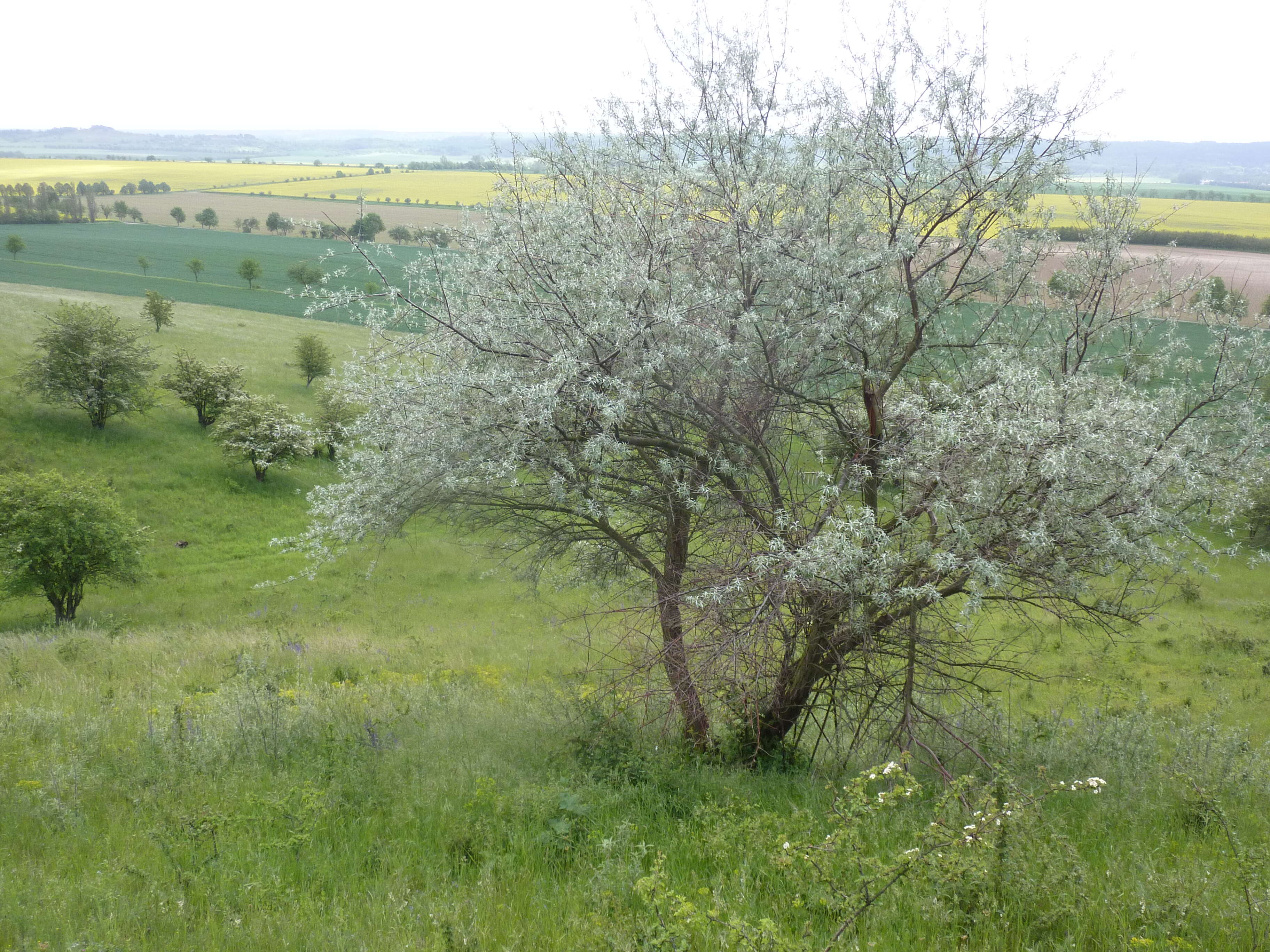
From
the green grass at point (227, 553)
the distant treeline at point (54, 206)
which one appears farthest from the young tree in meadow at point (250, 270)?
the distant treeline at point (54, 206)

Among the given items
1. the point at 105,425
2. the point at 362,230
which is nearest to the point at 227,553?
the point at 105,425

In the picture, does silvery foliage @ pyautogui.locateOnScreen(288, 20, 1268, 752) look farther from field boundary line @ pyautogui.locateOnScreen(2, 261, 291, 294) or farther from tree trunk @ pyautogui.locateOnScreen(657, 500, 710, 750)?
field boundary line @ pyautogui.locateOnScreen(2, 261, 291, 294)

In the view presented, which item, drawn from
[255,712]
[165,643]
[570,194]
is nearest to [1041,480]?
[570,194]

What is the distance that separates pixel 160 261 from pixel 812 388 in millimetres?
80222

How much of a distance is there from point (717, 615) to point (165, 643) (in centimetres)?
1328

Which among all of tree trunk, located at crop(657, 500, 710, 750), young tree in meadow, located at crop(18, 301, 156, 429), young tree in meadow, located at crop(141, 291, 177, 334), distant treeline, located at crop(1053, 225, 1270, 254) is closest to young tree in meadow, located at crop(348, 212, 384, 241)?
tree trunk, located at crop(657, 500, 710, 750)

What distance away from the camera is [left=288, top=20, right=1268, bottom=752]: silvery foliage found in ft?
19.7

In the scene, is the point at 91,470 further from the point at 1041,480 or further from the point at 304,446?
the point at 1041,480

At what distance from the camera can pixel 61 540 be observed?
19938 millimetres

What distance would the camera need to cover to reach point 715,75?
8484 mm

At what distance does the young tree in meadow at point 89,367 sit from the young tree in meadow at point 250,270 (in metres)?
32.6

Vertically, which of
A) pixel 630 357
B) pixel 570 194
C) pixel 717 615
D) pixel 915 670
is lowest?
pixel 915 670

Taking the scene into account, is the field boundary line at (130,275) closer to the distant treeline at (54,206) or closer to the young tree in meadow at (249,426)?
the distant treeline at (54,206)

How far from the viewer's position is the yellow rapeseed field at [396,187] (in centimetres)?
10481
